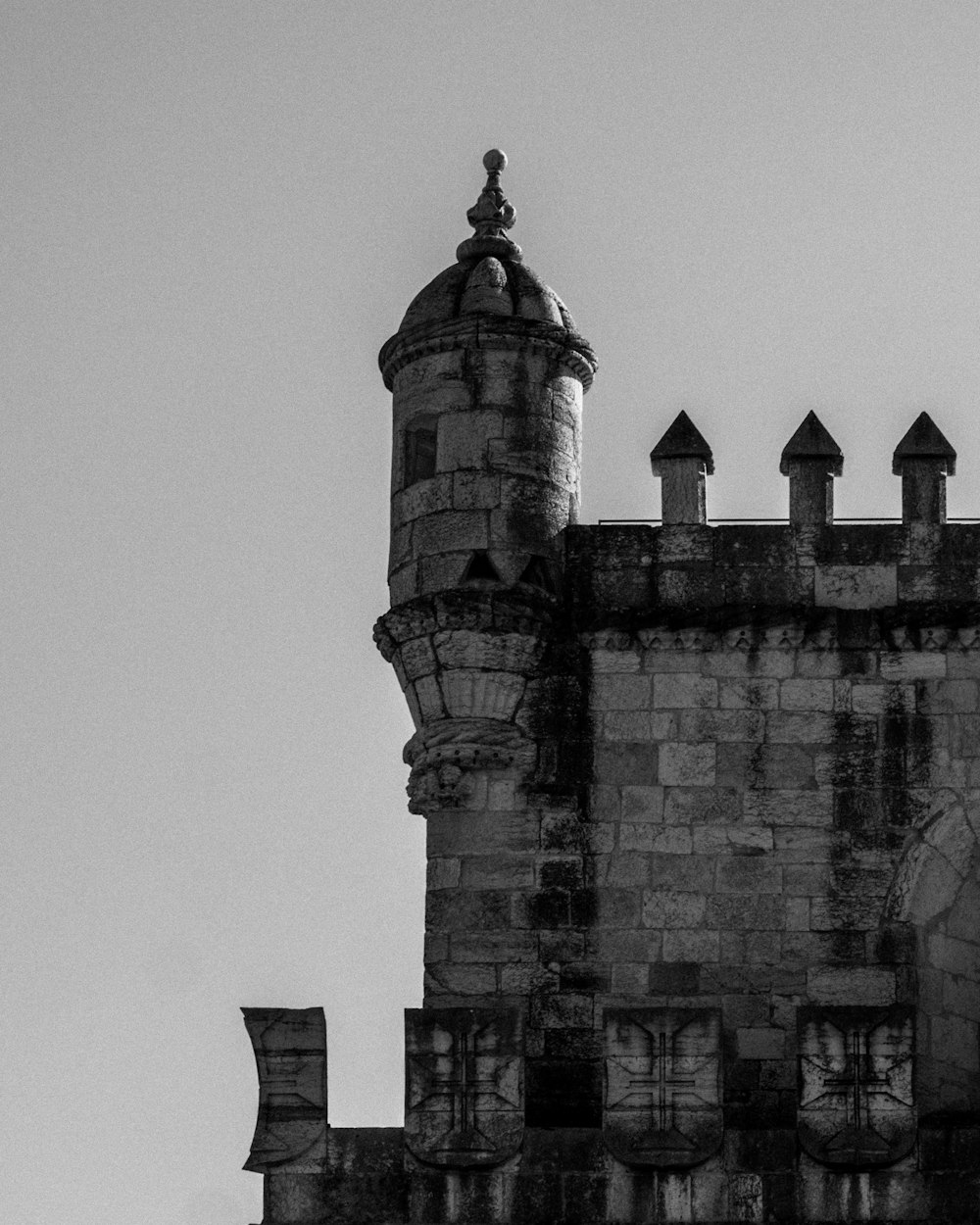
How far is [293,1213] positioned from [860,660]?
6332 mm

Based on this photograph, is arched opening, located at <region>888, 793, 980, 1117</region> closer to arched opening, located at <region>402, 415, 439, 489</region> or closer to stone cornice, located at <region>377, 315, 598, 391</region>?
stone cornice, located at <region>377, 315, 598, 391</region>

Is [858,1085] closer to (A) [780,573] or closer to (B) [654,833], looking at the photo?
(B) [654,833]

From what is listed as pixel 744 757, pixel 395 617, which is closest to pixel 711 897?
pixel 744 757

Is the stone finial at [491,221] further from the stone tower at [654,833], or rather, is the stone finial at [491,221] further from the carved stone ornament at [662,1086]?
the carved stone ornament at [662,1086]

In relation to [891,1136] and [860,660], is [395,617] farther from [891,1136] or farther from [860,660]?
[891,1136]

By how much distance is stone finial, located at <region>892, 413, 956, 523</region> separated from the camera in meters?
33.1

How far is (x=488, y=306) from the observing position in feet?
110

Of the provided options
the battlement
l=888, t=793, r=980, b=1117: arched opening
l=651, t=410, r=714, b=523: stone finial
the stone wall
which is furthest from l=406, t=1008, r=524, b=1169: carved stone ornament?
l=651, t=410, r=714, b=523: stone finial

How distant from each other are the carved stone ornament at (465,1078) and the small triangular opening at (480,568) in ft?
12.7

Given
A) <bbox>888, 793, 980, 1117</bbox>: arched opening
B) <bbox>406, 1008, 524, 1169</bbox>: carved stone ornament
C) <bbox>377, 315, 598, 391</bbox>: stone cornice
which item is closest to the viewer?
<bbox>406, 1008, 524, 1169</bbox>: carved stone ornament

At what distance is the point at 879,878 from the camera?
32062 mm

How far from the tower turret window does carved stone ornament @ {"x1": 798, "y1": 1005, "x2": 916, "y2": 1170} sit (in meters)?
5.73

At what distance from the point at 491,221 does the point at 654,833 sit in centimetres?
555

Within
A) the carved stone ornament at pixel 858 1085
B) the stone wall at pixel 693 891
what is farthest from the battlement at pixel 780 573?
the carved stone ornament at pixel 858 1085
